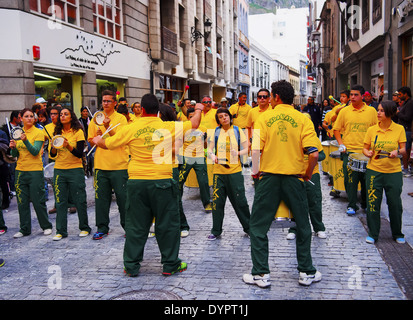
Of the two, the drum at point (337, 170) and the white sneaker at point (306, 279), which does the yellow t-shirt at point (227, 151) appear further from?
the drum at point (337, 170)

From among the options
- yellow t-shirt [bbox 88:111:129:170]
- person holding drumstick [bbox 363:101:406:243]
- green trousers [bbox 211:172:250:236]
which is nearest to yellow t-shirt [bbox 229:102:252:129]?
green trousers [bbox 211:172:250:236]

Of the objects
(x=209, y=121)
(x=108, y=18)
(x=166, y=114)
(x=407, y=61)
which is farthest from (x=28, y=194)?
(x=407, y=61)

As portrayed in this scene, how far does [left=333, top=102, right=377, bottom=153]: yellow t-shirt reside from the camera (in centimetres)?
660

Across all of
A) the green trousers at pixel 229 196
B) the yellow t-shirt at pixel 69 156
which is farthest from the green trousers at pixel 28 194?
the green trousers at pixel 229 196

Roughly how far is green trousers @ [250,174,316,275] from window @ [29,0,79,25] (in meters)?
9.42

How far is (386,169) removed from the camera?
534 cm

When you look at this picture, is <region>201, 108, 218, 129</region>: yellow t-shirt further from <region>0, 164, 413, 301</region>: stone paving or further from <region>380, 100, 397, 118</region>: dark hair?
<region>380, 100, 397, 118</region>: dark hair

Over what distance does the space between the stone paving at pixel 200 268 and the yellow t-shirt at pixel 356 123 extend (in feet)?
3.99

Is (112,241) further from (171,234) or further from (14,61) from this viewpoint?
(14,61)

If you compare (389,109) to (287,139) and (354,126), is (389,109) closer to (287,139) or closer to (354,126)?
(354,126)

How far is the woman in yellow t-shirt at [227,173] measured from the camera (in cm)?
575

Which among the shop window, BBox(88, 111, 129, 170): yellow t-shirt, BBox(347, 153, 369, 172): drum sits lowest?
BBox(347, 153, 369, 172): drum

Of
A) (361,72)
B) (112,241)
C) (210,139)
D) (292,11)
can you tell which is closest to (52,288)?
(112,241)

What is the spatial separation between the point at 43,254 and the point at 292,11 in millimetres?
80600
